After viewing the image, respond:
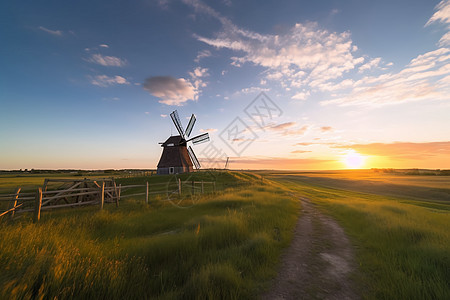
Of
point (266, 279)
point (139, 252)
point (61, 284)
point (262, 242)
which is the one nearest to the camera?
point (61, 284)

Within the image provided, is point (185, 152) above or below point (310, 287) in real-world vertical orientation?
above

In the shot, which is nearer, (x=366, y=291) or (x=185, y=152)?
(x=366, y=291)

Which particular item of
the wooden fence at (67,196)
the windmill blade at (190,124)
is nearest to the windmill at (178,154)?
the windmill blade at (190,124)

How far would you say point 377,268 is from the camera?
484cm

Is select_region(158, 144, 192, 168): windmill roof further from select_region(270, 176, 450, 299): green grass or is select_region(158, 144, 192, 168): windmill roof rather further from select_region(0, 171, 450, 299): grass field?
select_region(270, 176, 450, 299): green grass

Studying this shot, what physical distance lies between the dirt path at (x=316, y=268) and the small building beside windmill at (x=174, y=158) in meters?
37.2

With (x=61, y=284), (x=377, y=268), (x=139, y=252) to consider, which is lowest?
(x=377, y=268)

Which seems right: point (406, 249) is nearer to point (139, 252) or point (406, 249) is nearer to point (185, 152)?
point (139, 252)

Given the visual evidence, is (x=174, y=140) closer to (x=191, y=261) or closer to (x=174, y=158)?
(x=174, y=158)

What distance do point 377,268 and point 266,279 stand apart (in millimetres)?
3273

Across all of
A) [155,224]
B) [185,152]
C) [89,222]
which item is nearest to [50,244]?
[89,222]

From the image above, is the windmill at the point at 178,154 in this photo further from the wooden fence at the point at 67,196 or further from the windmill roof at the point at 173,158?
the wooden fence at the point at 67,196

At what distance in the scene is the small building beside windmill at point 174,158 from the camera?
138 feet

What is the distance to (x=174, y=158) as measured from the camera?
42844 millimetres
